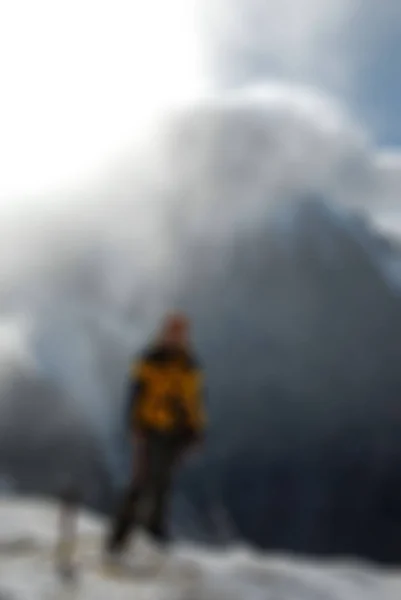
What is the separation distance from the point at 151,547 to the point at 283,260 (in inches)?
47.1

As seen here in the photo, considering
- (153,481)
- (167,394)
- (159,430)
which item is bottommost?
(153,481)

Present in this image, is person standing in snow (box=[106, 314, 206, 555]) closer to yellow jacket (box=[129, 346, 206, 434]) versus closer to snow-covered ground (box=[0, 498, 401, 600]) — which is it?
yellow jacket (box=[129, 346, 206, 434])

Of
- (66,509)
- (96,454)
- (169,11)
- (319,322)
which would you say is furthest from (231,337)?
(169,11)

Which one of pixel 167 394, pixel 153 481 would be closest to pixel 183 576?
pixel 153 481

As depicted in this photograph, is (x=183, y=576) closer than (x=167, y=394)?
Yes

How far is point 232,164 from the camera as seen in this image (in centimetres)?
372

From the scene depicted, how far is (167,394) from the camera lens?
2984 millimetres

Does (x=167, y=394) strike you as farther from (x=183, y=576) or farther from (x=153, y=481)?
(x=183, y=576)

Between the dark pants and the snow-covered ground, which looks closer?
the snow-covered ground

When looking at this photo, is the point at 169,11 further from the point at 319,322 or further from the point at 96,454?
the point at 96,454

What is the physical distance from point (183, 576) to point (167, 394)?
21.7 inches

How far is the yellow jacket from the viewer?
117 inches

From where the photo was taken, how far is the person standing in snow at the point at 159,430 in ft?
9.76

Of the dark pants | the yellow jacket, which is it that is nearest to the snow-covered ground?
the dark pants
